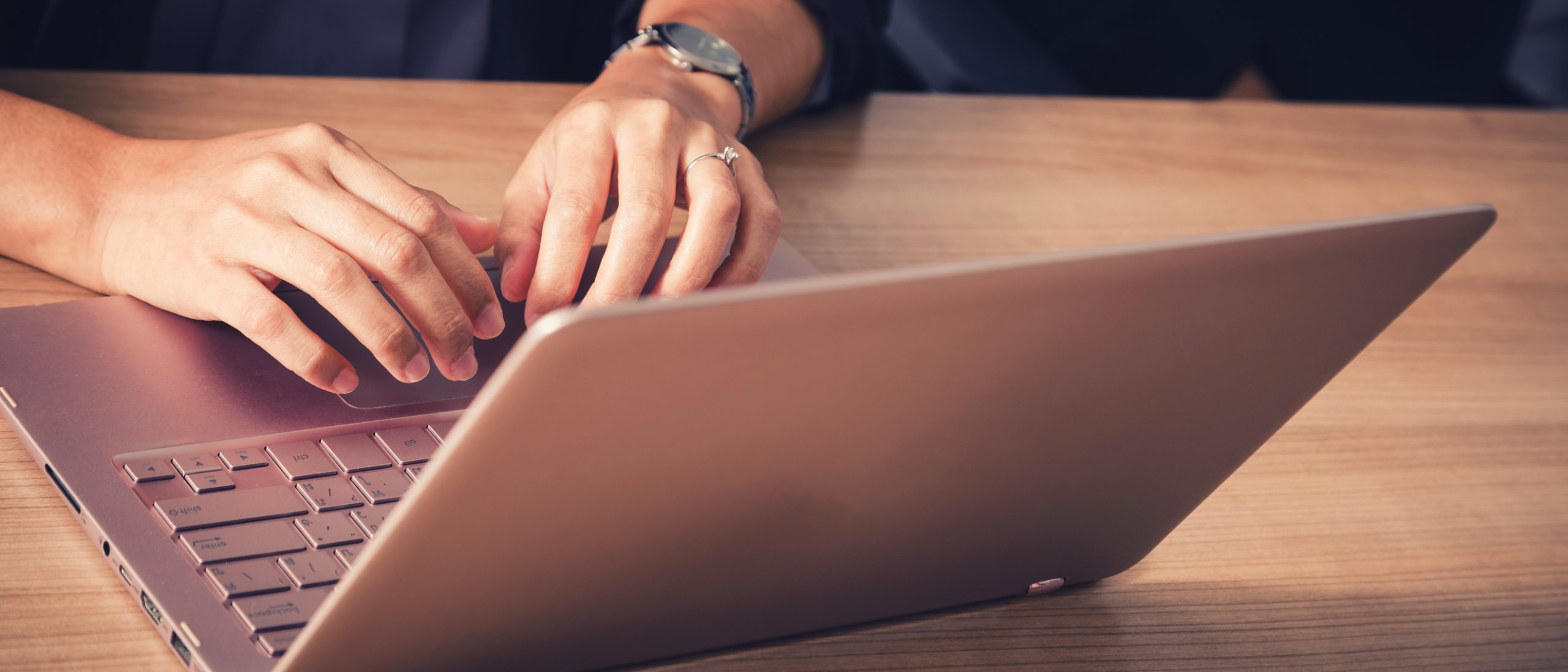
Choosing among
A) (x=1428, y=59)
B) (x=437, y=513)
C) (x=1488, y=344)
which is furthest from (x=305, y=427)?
(x=1428, y=59)

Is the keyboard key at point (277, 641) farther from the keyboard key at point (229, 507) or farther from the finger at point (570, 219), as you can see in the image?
the finger at point (570, 219)

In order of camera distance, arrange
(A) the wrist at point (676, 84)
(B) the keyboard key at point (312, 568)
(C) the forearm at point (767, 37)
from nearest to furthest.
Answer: (B) the keyboard key at point (312, 568) < (A) the wrist at point (676, 84) < (C) the forearm at point (767, 37)

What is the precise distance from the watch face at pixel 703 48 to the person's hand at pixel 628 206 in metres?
0.10

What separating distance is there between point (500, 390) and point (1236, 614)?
1.09ft

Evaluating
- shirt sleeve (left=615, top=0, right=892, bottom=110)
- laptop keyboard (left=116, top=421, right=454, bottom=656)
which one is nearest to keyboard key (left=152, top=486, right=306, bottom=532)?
laptop keyboard (left=116, top=421, right=454, bottom=656)

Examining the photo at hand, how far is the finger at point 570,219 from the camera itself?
0.46m

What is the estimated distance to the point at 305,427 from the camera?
16.3 inches

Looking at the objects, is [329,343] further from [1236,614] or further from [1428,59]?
[1428,59]

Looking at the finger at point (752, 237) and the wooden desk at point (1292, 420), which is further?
the finger at point (752, 237)

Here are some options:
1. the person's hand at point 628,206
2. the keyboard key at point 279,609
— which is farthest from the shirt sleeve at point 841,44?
the keyboard key at point 279,609


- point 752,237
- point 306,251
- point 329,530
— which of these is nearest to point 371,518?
point 329,530

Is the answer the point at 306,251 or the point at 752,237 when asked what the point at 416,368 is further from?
the point at 752,237

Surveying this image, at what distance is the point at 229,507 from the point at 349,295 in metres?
0.09

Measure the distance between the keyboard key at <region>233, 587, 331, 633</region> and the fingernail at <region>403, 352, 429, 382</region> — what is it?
11cm
